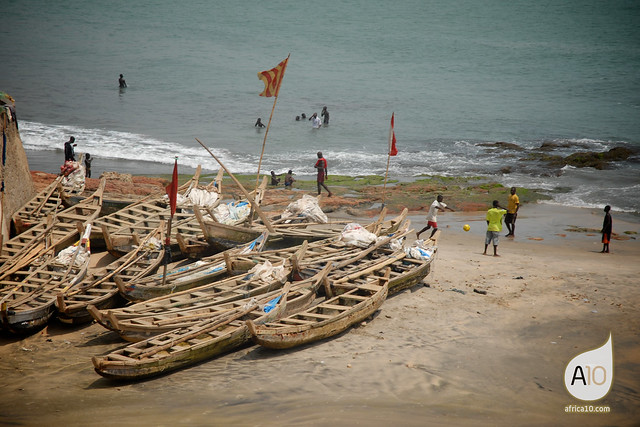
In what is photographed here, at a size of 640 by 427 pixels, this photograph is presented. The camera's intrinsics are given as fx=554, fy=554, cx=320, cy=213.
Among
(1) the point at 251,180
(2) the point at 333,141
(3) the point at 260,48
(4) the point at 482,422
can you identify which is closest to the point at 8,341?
(4) the point at 482,422

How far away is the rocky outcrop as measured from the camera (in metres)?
14.8

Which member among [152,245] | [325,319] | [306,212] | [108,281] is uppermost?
[306,212]

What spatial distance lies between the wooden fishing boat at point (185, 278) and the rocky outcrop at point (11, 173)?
17.9 feet

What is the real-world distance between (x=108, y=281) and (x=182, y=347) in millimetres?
3966

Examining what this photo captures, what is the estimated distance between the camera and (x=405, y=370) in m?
8.95

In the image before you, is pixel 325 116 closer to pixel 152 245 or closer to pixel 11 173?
pixel 11 173

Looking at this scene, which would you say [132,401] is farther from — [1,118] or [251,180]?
[251,180]

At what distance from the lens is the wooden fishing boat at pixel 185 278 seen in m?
11.1

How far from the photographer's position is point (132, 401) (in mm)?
8016

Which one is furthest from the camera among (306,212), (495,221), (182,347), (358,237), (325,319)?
(306,212)

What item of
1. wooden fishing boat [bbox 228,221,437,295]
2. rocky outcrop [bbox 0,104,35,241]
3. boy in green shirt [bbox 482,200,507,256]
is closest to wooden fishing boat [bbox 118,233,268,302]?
wooden fishing boat [bbox 228,221,437,295]

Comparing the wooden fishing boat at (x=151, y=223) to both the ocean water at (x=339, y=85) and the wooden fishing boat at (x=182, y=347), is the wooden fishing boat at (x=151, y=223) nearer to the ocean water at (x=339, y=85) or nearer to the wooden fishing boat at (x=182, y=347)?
the wooden fishing boat at (x=182, y=347)

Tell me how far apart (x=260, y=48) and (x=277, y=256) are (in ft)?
198

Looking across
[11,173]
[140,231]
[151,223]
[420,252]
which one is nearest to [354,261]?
[420,252]
